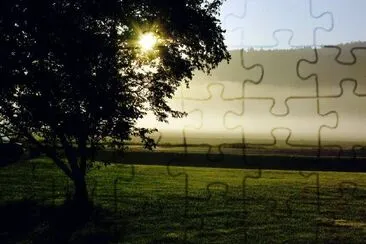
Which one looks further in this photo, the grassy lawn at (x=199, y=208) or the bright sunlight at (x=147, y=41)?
the bright sunlight at (x=147, y=41)

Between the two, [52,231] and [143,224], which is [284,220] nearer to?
[143,224]

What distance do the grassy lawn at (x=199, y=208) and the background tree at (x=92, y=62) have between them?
2.67 m

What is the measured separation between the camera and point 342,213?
18.5 metres

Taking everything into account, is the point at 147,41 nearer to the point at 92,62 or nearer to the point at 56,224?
the point at 92,62

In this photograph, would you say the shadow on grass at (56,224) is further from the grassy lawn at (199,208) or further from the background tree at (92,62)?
the background tree at (92,62)

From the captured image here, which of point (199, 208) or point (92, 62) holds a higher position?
point (92, 62)

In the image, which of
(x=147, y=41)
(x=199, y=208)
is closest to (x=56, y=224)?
(x=199, y=208)

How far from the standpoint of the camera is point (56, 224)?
1758 centimetres

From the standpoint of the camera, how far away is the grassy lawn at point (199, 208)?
15.2m

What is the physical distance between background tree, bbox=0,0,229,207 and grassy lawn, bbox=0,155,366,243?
2667 millimetres

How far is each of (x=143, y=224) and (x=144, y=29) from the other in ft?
19.7

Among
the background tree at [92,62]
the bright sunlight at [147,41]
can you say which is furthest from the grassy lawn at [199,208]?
the bright sunlight at [147,41]

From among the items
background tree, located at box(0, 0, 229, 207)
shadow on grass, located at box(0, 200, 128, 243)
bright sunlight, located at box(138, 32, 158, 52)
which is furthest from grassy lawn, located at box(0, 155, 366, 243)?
bright sunlight, located at box(138, 32, 158, 52)

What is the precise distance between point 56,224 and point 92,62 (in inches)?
196
